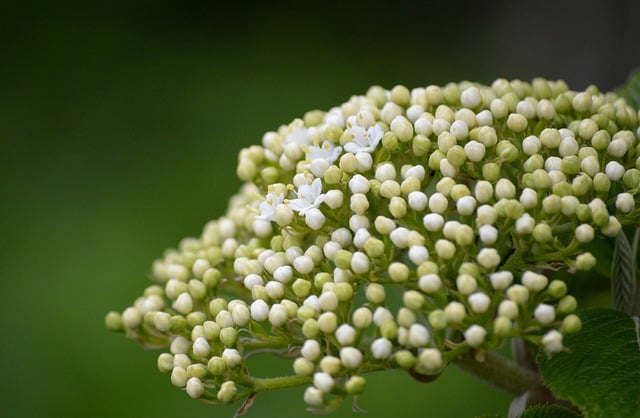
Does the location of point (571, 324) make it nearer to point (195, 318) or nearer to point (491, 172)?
point (491, 172)

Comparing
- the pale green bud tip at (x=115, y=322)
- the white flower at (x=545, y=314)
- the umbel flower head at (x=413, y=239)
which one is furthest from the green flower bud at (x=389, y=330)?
the pale green bud tip at (x=115, y=322)

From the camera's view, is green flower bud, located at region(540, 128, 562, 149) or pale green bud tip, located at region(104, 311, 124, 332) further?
pale green bud tip, located at region(104, 311, 124, 332)

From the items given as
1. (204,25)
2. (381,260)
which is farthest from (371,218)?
(204,25)

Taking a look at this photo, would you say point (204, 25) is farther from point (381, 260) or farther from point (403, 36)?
point (381, 260)

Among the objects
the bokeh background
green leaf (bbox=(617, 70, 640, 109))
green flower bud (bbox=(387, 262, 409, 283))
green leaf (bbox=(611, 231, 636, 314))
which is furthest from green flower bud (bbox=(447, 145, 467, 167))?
the bokeh background

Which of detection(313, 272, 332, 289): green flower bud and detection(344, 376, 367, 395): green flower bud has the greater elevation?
detection(313, 272, 332, 289): green flower bud

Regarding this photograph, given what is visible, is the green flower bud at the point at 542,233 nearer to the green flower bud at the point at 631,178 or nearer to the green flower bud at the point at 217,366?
the green flower bud at the point at 631,178

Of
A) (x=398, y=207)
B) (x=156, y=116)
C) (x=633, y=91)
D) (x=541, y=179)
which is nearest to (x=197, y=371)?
(x=398, y=207)

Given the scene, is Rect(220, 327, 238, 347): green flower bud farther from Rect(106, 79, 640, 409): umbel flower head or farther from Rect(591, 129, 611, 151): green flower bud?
Rect(591, 129, 611, 151): green flower bud
